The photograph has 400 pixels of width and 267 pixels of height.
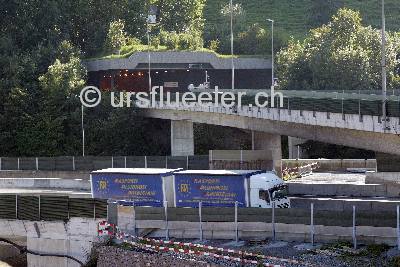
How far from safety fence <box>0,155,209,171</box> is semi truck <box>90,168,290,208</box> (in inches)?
913

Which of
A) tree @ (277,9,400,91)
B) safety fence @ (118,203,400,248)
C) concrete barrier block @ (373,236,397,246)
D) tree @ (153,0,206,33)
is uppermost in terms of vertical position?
tree @ (153,0,206,33)

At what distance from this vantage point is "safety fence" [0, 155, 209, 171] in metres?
76.4

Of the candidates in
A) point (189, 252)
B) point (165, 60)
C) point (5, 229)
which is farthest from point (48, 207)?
point (165, 60)

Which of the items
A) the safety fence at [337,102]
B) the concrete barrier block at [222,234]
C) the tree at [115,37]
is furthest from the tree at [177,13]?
the concrete barrier block at [222,234]

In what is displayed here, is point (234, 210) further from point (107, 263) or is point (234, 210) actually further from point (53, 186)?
point (53, 186)

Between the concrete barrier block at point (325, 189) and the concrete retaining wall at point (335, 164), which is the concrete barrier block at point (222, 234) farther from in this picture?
the concrete retaining wall at point (335, 164)

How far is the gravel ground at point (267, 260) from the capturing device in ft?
123

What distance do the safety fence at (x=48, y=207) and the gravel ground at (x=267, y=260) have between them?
2.33 meters

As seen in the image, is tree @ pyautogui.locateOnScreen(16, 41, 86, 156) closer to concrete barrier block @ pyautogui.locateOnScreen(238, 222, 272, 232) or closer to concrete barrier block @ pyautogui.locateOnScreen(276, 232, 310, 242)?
concrete barrier block @ pyautogui.locateOnScreen(238, 222, 272, 232)

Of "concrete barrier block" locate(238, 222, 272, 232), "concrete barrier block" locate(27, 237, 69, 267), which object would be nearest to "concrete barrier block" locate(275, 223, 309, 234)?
"concrete barrier block" locate(238, 222, 272, 232)

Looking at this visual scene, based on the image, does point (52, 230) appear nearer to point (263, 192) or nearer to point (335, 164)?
point (263, 192)

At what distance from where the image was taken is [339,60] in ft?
370

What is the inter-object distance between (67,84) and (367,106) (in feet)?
192

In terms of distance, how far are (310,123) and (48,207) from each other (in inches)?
878
